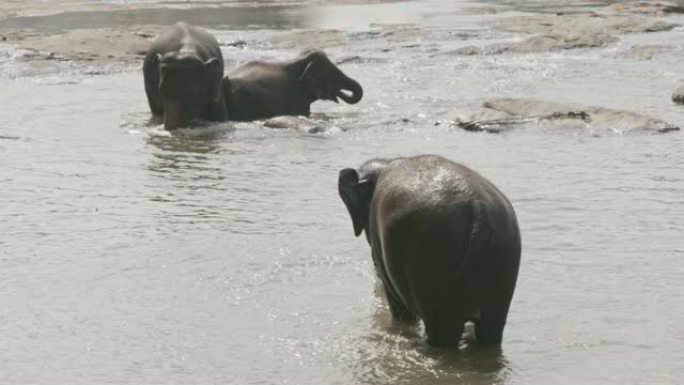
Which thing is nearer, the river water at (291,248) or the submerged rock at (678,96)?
the river water at (291,248)

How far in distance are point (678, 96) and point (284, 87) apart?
4958 millimetres

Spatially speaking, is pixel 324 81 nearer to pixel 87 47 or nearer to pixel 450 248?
pixel 87 47

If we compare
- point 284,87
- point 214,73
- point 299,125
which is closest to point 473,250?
point 299,125

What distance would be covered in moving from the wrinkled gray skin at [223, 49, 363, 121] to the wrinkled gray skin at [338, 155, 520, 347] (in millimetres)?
9985

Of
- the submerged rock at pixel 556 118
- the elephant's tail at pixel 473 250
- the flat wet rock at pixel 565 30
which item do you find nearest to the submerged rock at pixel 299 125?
the submerged rock at pixel 556 118

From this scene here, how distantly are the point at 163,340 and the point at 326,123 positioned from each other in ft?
29.7

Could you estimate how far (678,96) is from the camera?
59.1 ft

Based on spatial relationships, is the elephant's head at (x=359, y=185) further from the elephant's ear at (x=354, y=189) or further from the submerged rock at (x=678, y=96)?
the submerged rock at (x=678, y=96)

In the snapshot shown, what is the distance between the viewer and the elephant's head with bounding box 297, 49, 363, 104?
18.2 meters

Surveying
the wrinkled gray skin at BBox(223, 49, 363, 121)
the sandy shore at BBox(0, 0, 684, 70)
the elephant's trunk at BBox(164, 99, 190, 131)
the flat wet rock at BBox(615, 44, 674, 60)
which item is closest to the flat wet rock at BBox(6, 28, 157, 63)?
the sandy shore at BBox(0, 0, 684, 70)

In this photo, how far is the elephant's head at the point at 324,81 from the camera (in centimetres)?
1817

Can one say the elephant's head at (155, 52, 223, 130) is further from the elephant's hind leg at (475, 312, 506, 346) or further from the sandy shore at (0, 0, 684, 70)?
the elephant's hind leg at (475, 312, 506, 346)

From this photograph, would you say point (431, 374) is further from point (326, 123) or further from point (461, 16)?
point (461, 16)

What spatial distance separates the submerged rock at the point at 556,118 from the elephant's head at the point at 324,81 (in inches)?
78.5
